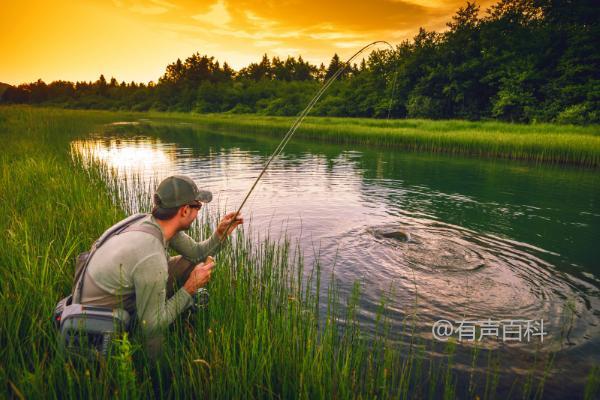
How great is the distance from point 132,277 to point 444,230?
25.6 ft

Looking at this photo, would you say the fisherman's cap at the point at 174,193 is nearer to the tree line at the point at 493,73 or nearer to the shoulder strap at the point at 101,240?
the shoulder strap at the point at 101,240

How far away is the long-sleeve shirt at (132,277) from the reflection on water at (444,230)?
3.09 m

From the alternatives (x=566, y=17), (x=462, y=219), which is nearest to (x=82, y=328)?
(x=462, y=219)

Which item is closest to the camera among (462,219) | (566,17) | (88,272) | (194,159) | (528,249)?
(88,272)

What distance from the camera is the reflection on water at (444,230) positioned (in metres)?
5.42

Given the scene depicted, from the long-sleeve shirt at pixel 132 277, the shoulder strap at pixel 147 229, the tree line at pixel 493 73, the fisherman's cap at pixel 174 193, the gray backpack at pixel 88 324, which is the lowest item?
the gray backpack at pixel 88 324

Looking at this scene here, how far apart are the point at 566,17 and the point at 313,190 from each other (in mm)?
44531

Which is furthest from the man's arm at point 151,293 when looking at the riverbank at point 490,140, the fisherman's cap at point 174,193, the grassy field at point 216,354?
the riverbank at point 490,140

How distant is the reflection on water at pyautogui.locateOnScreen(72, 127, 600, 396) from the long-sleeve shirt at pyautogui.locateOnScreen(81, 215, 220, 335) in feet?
10.1

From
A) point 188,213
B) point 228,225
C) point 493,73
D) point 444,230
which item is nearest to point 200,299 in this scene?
point 228,225

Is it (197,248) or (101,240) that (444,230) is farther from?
(101,240)

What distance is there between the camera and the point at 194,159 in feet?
66.7

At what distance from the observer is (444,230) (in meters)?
8.84

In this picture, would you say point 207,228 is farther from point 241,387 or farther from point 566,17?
point 566,17
